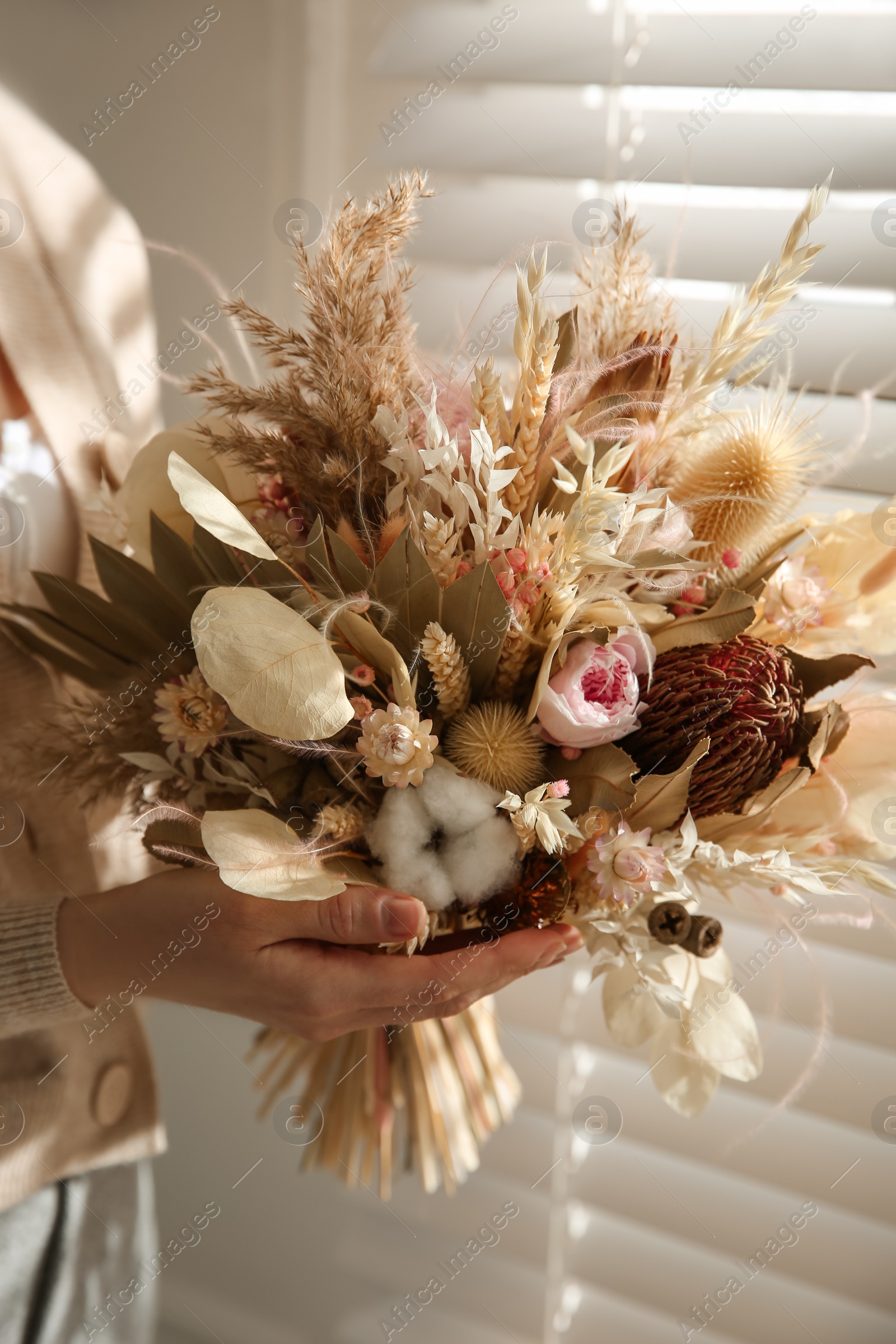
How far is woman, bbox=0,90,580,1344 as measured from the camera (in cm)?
48

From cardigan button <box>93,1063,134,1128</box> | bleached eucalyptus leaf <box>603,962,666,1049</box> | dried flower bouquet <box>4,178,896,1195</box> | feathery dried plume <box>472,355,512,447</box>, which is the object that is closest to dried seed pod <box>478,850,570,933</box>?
dried flower bouquet <box>4,178,896,1195</box>

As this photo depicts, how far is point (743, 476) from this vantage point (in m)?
0.44

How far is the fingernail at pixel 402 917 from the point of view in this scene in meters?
0.41

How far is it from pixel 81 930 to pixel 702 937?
0.39 meters

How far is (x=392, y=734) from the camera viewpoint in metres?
0.38

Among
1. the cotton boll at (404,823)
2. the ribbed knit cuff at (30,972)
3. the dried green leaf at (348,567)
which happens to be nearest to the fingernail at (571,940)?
the cotton boll at (404,823)

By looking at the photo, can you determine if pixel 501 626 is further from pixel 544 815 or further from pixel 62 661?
pixel 62 661

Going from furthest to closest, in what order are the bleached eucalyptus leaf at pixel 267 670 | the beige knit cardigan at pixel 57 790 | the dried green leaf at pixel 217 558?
1. the beige knit cardigan at pixel 57 790
2. the dried green leaf at pixel 217 558
3. the bleached eucalyptus leaf at pixel 267 670

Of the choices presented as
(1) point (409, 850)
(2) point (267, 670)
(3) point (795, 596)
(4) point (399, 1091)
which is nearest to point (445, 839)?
(1) point (409, 850)

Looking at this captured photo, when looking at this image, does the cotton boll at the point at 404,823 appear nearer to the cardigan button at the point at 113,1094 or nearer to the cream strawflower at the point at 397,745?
the cream strawflower at the point at 397,745

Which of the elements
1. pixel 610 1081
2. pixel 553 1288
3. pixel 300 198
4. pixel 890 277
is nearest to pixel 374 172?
pixel 300 198

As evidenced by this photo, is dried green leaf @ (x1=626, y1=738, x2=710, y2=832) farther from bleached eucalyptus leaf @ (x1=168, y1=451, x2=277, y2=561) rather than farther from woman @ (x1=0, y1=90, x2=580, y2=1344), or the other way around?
bleached eucalyptus leaf @ (x1=168, y1=451, x2=277, y2=561)

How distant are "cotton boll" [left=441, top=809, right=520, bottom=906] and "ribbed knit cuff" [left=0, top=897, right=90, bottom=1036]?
301mm

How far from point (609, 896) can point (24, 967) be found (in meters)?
0.38
